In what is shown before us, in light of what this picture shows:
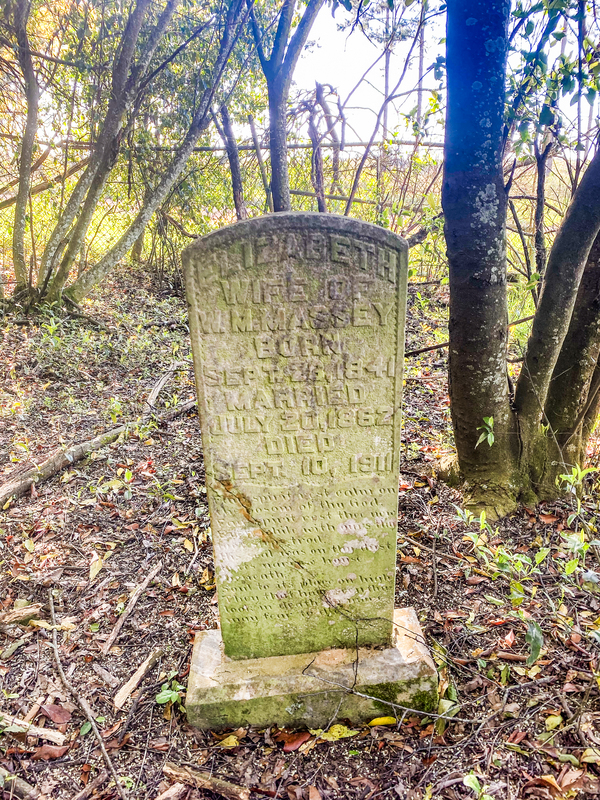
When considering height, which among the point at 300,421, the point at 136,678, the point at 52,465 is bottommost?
the point at 136,678

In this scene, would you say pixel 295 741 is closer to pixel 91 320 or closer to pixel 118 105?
pixel 91 320

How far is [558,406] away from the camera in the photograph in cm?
338

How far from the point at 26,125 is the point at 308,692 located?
7.89 m

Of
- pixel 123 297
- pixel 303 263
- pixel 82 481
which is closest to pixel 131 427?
pixel 82 481

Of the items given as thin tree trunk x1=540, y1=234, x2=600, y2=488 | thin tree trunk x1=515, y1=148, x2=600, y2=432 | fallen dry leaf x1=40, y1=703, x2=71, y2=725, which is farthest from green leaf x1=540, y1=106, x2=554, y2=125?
fallen dry leaf x1=40, y1=703, x2=71, y2=725

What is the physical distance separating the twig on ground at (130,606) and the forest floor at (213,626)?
21 mm

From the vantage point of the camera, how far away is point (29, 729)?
7.14ft

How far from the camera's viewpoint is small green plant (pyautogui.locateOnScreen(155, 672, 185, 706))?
2.24 m

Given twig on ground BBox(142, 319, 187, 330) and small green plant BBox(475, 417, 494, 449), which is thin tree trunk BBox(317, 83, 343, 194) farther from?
small green plant BBox(475, 417, 494, 449)

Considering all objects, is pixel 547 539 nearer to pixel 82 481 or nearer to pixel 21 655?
pixel 21 655

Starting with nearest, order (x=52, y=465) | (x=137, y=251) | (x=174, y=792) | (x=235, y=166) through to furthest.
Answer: (x=174, y=792), (x=52, y=465), (x=235, y=166), (x=137, y=251)

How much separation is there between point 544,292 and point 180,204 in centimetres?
733

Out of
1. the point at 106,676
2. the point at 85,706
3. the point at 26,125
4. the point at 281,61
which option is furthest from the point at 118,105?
the point at 85,706

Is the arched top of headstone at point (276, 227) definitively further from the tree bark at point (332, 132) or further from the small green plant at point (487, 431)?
the tree bark at point (332, 132)
